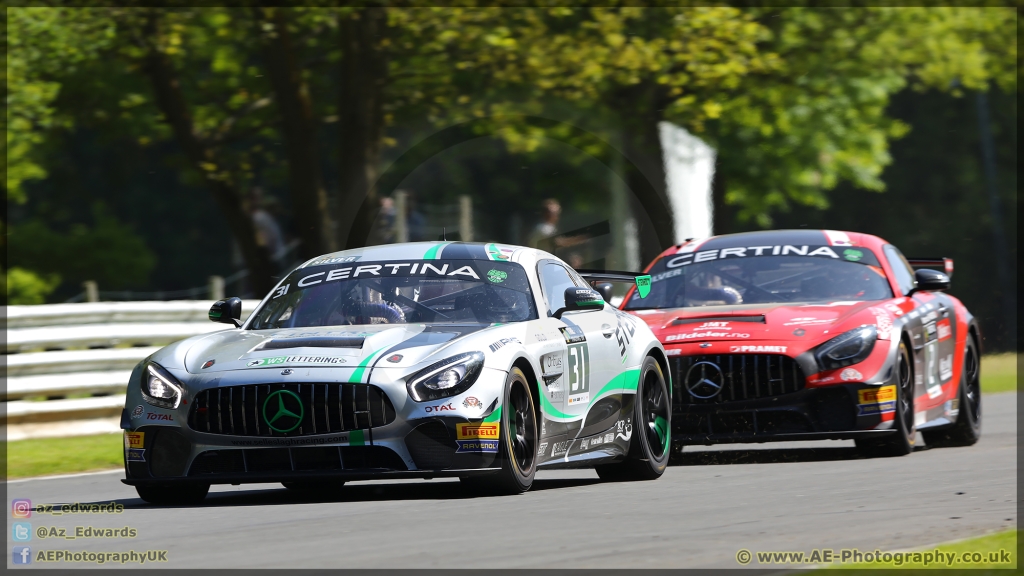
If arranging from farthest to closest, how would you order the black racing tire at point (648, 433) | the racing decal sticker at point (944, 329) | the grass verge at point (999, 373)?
1. the grass verge at point (999, 373)
2. the racing decal sticker at point (944, 329)
3. the black racing tire at point (648, 433)

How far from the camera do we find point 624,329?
9.40 metres

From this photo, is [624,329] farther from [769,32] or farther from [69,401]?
[769,32]

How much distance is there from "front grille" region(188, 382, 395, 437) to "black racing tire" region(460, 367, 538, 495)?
0.58 metres

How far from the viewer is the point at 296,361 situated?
24.2 ft

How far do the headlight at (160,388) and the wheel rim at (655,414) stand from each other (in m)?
3.03

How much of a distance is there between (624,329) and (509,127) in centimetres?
1065

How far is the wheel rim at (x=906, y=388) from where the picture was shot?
1023 centimetres

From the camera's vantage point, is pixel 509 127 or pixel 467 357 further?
pixel 509 127

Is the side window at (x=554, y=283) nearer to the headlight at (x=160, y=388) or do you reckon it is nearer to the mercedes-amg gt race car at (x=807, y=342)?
the mercedes-amg gt race car at (x=807, y=342)

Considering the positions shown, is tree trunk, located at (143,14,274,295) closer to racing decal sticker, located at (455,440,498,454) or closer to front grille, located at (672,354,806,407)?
front grille, located at (672,354,806,407)

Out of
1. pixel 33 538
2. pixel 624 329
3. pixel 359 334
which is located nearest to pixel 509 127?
pixel 624 329

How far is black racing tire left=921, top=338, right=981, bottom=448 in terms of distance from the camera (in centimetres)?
1172

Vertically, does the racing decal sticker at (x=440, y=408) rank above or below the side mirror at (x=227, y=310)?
below

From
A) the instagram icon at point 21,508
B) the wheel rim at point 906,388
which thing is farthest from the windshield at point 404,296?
the wheel rim at point 906,388
